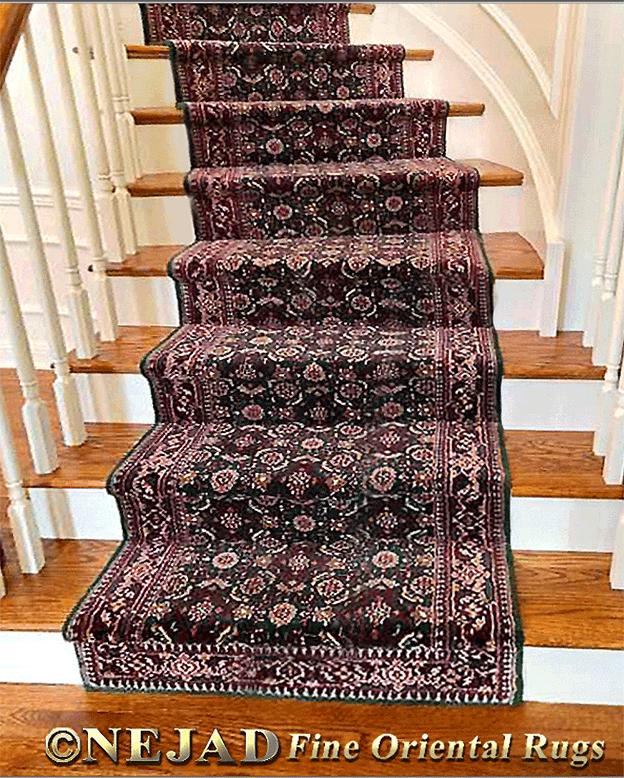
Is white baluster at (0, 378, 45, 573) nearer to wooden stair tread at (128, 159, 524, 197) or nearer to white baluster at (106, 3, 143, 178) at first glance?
wooden stair tread at (128, 159, 524, 197)

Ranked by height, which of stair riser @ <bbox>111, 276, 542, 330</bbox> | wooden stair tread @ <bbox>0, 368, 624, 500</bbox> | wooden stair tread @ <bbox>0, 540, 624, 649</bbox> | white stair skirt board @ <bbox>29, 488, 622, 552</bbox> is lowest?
wooden stair tread @ <bbox>0, 540, 624, 649</bbox>

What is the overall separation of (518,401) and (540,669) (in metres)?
0.61

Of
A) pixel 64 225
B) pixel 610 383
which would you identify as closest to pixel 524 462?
pixel 610 383

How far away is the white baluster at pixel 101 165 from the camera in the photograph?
1798 millimetres

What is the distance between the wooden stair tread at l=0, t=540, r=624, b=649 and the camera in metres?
1.33

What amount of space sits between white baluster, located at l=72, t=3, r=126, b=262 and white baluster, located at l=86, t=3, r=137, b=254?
0.10 ft

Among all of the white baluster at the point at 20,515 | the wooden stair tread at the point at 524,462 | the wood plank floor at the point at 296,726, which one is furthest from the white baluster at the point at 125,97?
the wood plank floor at the point at 296,726

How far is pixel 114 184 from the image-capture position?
2045 millimetres

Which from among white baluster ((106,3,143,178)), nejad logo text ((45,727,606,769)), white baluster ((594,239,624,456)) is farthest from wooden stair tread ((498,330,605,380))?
white baluster ((106,3,143,178))

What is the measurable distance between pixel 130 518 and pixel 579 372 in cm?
107

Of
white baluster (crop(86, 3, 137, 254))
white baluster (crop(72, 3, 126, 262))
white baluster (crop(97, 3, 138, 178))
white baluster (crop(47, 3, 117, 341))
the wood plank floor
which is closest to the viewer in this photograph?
the wood plank floor

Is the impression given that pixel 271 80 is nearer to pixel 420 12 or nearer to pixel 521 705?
pixel 420 12

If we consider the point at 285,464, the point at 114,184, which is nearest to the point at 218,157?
the point at 114,184

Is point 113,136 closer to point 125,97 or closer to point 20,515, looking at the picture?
point 125,97
